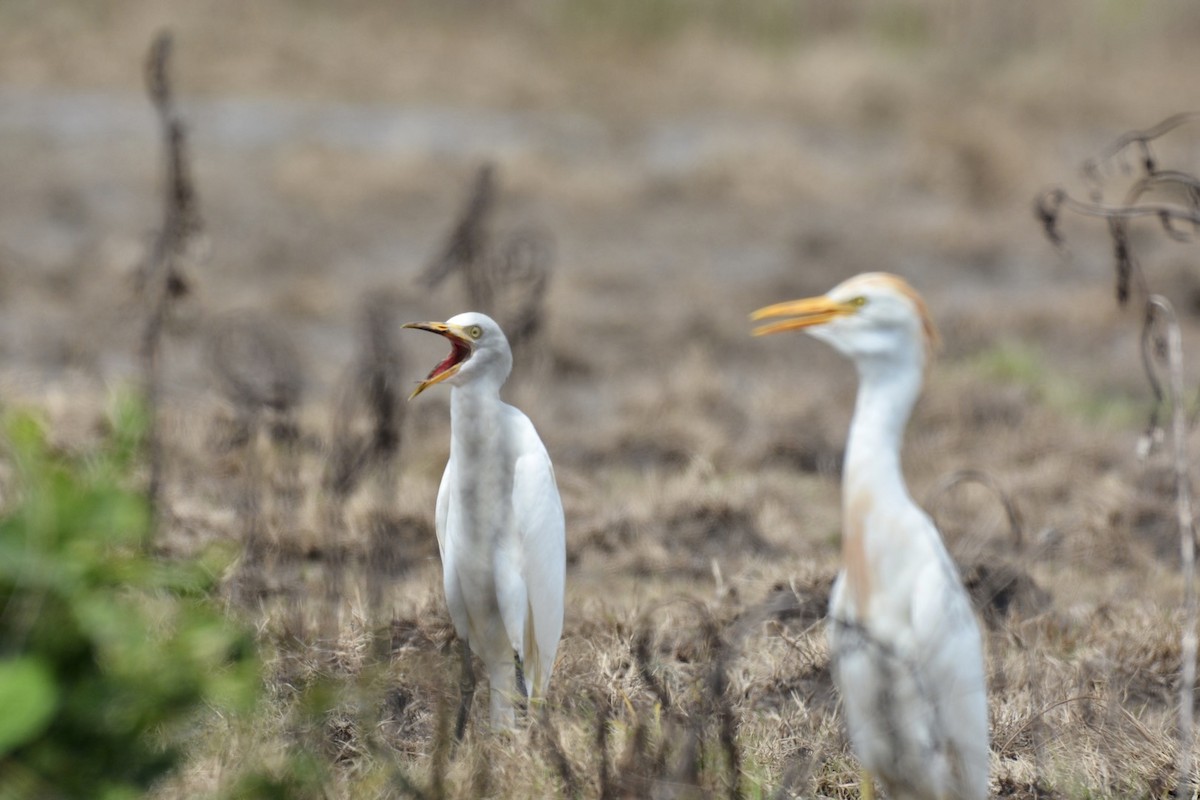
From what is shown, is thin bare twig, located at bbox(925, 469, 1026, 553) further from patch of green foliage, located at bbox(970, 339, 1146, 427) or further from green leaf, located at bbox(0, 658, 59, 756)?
green leaf, located at bbox(0, 658, 59, 756)

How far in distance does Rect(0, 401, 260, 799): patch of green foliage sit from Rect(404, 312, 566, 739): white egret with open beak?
1.36m

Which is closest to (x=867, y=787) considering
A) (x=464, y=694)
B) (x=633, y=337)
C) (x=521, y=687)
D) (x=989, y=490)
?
(x=464, y=694)

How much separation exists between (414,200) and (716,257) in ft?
9.58

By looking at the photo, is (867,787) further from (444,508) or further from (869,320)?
(444,508)

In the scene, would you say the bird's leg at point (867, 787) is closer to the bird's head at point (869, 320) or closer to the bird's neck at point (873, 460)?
the bird's neck at point (873, 460)

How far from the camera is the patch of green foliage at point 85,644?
1.81 m

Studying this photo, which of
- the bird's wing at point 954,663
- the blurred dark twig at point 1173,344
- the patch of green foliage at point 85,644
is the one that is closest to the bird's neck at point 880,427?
the bird's wing at point 954,663

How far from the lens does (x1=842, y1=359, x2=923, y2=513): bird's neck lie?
269 centimetres

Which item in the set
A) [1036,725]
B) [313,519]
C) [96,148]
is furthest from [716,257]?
[1036,725]

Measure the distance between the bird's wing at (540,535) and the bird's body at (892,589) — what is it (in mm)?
918

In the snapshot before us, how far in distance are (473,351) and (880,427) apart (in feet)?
3.52

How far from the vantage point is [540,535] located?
3.52 m

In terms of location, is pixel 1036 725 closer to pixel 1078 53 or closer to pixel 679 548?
pixel 679 548

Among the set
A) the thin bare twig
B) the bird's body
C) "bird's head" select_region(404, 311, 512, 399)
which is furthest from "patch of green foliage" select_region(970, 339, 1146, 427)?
the bird's body
